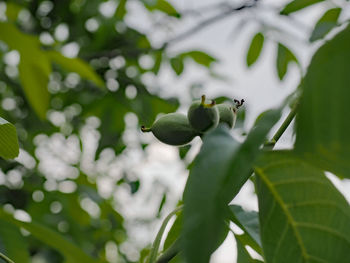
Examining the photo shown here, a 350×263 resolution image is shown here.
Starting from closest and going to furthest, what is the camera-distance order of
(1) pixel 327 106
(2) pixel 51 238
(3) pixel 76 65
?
1. (1) pixel 327 106
2. (2) pixel 51 238
3. (3) pixel 76 65

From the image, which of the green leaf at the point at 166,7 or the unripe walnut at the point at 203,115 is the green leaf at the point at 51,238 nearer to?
the unripe walnut at the point at 203,115

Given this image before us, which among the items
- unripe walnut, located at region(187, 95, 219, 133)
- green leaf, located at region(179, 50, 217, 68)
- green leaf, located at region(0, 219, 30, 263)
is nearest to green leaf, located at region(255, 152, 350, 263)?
unripe walnut, located at region(187, 95, 219, 133)

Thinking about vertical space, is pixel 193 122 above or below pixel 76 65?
above

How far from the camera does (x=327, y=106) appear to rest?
1.14 feet

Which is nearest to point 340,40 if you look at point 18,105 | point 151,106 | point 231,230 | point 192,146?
point 231,230

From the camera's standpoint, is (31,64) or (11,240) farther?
(31,64)

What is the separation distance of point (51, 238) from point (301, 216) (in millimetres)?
510

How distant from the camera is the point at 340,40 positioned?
1.21 feet

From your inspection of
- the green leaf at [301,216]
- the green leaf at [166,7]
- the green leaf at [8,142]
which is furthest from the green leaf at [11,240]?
the green leaf at [166,7]

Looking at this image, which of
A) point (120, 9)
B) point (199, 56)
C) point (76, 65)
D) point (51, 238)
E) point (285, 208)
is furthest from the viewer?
point (199, 56)

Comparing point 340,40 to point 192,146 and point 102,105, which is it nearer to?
point 192,146

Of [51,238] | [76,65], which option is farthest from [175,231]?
[76,65]

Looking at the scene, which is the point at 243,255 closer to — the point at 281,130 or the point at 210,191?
the point at 281,130

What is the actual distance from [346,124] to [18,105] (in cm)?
218
